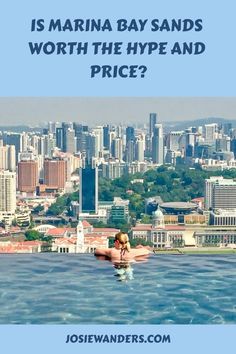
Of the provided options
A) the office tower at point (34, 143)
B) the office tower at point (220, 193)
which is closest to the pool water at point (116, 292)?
the office tower at point (220, 193)

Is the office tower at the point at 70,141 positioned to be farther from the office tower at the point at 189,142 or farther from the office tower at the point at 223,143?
the office tower at the point at 223,143

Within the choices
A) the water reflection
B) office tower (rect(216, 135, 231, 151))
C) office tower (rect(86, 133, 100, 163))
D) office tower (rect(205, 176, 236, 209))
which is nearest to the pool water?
the water reflection

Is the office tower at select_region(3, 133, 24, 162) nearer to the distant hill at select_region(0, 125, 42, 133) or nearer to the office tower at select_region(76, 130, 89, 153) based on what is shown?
the distant hill at select_region(0, 125, 42, 133)

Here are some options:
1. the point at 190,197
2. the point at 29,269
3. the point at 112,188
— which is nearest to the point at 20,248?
the point at 29,269

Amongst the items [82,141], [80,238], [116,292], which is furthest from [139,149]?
[116,292]

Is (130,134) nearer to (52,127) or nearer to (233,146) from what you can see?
(52,127)

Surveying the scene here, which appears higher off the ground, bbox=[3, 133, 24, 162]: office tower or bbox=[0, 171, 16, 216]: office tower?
bbox=[3, 133, 24, 162]: office tower
